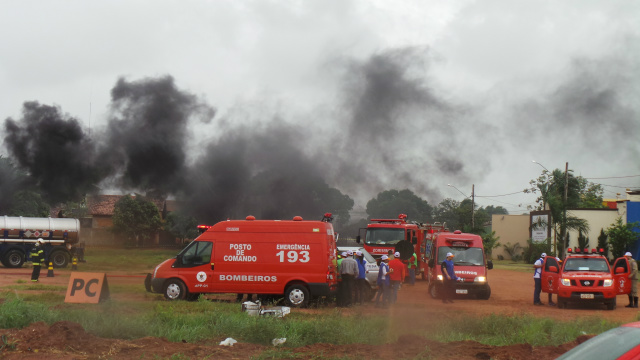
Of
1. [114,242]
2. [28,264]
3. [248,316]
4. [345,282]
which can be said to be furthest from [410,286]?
[28,264]

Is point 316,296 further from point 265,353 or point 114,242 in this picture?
point 114,242

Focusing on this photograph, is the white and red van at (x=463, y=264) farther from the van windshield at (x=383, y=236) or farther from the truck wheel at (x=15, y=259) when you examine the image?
the truck wheel at (x=15, y=259)

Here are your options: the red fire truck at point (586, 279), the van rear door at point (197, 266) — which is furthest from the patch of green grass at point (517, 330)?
the van rear door at point (197, 266)

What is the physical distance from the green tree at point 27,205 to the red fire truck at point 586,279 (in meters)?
31.4

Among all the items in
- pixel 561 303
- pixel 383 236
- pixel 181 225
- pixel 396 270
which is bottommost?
pixel 561 303

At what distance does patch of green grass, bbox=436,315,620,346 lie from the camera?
11711mm

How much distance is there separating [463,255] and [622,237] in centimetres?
2754

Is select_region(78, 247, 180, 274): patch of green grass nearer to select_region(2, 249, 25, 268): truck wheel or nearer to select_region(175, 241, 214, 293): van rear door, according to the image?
select_region(175, 241, 214, 293): van rear door

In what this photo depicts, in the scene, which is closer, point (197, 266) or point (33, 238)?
point (197, 266)

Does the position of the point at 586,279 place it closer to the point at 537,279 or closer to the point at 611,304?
the point at 611,304

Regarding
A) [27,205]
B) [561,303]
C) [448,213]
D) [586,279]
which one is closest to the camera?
[586,279]

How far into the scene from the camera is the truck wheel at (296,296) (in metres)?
17.7

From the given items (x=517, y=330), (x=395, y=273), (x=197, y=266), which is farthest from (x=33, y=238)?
(x=517, y=330)

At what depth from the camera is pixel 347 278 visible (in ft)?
60.7
